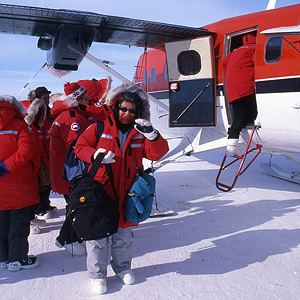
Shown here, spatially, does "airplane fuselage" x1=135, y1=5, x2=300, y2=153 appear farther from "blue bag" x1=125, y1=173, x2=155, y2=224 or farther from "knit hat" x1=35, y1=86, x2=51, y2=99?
"blue bag" x1=125, y1=173, x2=155, y2=224

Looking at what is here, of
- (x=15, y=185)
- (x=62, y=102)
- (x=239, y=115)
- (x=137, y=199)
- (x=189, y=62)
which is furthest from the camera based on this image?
(x=189, y=62)

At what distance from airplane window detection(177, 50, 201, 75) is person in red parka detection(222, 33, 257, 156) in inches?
25.0

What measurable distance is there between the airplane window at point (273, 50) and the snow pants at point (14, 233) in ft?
12.2

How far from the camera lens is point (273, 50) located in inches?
176

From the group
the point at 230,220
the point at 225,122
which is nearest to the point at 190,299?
the point at 230,220

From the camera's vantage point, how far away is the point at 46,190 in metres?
5.01

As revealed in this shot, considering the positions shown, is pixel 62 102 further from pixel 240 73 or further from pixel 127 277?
pixel 240 73

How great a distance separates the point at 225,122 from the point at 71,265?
333cm

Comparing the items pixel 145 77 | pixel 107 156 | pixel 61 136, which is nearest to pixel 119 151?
pixel 107 156

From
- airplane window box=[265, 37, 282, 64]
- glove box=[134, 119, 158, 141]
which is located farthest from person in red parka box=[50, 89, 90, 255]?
airplane window box=[265, 37, 282, 64]

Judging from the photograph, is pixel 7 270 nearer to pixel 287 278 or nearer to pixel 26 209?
pixel 26 209

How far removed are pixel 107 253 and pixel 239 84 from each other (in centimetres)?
311

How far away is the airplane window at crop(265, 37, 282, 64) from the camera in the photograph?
14.5 ft

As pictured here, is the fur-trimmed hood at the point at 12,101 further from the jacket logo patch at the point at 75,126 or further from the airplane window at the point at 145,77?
the airplane window at the point at 145,77
